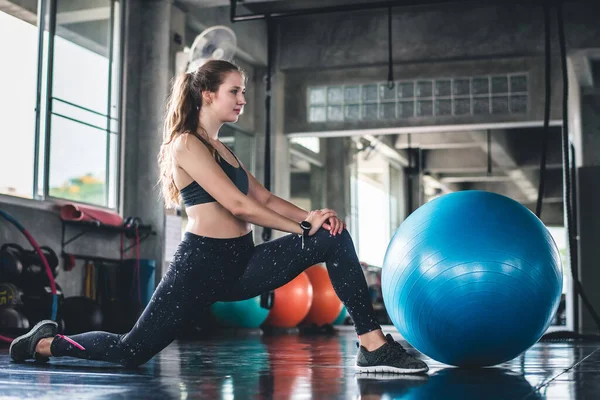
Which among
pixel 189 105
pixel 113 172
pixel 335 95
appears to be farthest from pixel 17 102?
pixel 335 95

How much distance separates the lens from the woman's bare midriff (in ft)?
8.99

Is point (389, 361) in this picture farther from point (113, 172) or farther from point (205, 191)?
point (113, 172)

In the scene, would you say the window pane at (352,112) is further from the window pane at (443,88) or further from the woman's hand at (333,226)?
the woman's hand at (333,226)

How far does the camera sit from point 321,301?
7.93m

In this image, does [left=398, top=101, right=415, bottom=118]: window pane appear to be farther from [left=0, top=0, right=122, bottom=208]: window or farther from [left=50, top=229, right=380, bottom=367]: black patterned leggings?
[left=50, top=229, right=380, bottom=367]: black patterned leggings

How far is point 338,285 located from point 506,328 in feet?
1.93

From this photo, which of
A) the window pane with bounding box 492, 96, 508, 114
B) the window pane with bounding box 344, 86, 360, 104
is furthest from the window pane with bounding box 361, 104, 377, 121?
the window pane with bounding box 492, 96, 508, 114

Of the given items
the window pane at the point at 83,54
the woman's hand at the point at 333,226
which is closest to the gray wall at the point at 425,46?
the window pane at the point at 83,54

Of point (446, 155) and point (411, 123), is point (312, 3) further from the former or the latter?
point (446, 155)

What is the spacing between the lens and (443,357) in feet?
9.27

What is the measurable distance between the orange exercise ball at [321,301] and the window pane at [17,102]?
119 inches

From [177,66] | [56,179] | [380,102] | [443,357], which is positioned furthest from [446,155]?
[443,357]

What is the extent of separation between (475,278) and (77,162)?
4.86 m

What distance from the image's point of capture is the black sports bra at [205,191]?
9.00 ft
